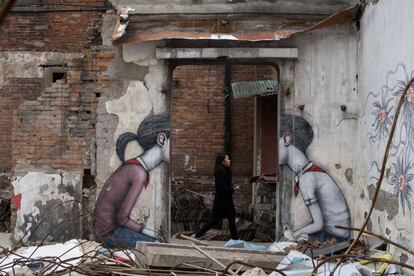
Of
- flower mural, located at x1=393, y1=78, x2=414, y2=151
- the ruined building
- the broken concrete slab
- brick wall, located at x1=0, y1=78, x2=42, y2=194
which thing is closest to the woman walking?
the ruined building

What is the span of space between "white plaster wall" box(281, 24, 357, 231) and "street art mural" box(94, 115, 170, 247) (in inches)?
76.8

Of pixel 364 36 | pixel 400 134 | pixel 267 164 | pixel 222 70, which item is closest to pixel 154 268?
pixel 400 134

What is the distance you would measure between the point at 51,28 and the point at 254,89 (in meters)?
5.49

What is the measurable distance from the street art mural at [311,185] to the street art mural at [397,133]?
36.0 inches

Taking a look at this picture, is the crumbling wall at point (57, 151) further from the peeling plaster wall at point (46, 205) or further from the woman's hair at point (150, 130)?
the woman's hair at point (150, 130)

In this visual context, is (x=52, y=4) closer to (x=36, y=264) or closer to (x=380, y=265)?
(x=36, y=264)

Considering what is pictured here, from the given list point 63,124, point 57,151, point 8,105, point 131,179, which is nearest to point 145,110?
point 131,179

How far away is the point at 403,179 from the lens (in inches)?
256

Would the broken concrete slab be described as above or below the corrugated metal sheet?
below

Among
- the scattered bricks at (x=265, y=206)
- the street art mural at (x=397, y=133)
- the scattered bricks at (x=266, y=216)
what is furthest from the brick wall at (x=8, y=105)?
the street art mural at (x=397, y=133)

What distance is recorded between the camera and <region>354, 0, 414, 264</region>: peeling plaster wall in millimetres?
6363

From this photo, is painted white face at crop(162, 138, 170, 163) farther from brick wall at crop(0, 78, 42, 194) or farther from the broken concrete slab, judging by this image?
brick wall at crop(0, 78, 42, 194)

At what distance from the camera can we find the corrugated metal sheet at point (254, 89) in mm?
13144

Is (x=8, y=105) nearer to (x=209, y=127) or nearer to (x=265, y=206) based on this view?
(x=209, y=127)
